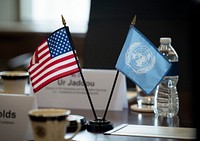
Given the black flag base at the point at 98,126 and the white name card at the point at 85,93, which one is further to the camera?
the white name card at the point at 85,93

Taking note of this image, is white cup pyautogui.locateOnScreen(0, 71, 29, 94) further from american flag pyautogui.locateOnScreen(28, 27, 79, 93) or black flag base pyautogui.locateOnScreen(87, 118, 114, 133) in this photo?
black flag base pyautogui.locateOnScreen(87, 118, 114, 133)

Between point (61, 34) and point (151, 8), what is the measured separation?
167cm

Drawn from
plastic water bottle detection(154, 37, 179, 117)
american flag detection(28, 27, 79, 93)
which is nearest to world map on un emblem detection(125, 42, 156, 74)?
american flag detection(28, 27, 79, 93)

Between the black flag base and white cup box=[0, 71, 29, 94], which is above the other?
white cup box=[0, 71, 29, 94]

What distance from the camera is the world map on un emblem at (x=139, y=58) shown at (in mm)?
1688

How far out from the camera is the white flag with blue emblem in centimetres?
167

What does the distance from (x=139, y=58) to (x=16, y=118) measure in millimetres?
477

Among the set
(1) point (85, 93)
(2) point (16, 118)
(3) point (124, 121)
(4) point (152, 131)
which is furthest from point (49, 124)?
(1) point (85, 93)

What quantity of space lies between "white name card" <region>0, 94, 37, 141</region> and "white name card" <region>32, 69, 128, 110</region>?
1.78 feet

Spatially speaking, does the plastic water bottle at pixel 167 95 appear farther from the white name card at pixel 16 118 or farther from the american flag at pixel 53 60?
the white name card at pixel 16 118

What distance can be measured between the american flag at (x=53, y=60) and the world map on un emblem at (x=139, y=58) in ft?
0.65

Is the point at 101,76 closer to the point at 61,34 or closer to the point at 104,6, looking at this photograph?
the point at 61,34

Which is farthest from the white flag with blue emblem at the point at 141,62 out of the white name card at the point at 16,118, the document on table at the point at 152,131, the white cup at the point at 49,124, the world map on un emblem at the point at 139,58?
the white cup at the point at 49,124

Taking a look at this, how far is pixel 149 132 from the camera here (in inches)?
66.2
